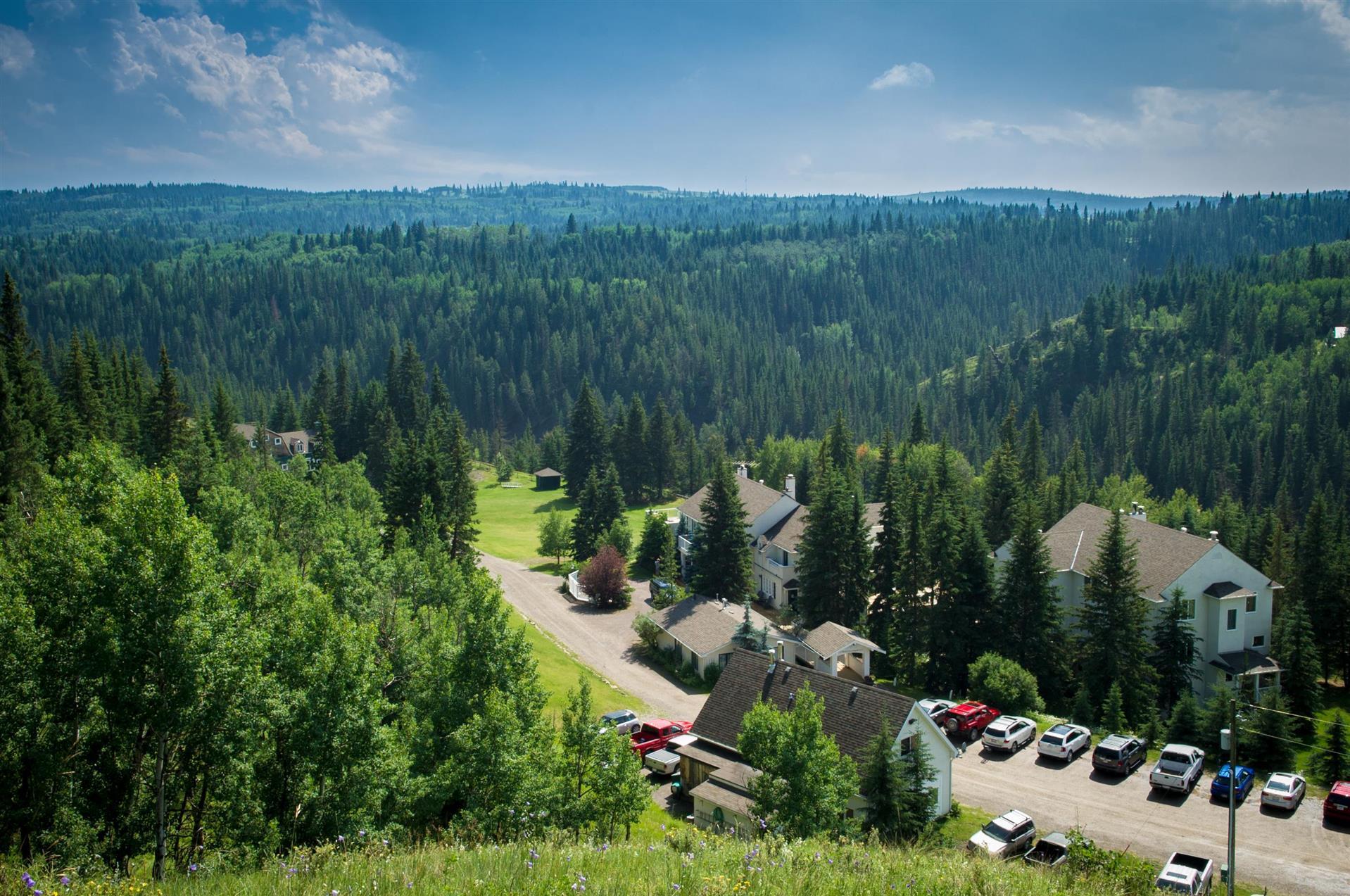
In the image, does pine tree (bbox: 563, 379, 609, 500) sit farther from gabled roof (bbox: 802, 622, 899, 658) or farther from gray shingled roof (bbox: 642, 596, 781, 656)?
gabled roof (bbox: 802, 622, 899, 658)

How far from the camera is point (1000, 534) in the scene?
61719 millimetres

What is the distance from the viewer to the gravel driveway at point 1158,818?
→ 87.9 feet

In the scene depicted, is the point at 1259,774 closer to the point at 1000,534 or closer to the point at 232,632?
the point at 1000,534

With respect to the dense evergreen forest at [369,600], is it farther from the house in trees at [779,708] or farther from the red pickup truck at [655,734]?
the house in trees at [779,708]

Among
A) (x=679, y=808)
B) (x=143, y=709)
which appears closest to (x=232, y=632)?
(x=143, y=709)

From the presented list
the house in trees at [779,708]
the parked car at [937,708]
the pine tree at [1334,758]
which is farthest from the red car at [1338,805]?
the parked car at [937,708]

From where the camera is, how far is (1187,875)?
78.3ft

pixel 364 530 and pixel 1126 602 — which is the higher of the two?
pixel 364 530

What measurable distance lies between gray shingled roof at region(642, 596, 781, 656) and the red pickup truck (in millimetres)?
8878

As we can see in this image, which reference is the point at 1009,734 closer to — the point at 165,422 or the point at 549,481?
the point at 165,422

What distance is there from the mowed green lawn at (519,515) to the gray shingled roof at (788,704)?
37.6 metres

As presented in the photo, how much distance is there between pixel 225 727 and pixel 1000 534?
51.9 m

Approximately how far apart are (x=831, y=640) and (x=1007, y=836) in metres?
18.8

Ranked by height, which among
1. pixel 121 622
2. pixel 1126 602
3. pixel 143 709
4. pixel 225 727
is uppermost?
pixel 121 622
